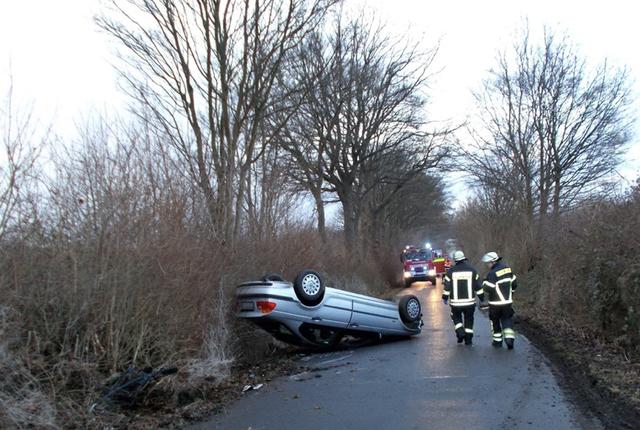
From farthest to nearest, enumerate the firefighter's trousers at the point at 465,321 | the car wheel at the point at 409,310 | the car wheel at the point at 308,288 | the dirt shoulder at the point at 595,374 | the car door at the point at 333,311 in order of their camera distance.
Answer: the car wheel at the point at 409,310
the firefighter's trousers at the point at 465,321
the car door at the point at 333,311
the car wheel at the point at 308,288
the dirt shoulder at the point at 595,374

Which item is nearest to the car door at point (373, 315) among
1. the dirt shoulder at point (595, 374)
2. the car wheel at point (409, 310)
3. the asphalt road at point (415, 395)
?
the car wheel at point (409, 310)

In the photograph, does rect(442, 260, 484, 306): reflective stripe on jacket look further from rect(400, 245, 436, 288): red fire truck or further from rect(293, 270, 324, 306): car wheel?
rect(400, 245, 436, 288): red fire truck

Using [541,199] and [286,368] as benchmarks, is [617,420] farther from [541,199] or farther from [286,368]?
[541,199]

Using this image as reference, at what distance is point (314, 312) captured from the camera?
10031 mm

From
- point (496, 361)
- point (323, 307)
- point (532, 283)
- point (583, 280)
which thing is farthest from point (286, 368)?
point (532, 283)

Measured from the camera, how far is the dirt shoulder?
624 centimetres

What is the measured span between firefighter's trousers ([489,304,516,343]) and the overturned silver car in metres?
1.87

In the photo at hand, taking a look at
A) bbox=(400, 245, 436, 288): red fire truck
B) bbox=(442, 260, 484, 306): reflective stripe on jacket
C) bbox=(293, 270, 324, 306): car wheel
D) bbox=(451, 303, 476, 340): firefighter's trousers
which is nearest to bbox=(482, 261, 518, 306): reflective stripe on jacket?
bbox=(442, 260, 484, 306): reflective stripe on jacket

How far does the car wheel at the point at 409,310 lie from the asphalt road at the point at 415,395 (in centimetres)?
119

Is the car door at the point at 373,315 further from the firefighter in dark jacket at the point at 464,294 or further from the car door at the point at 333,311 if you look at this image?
the firefighter in dark jacket at the point at 464,294

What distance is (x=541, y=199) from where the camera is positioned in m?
29.2

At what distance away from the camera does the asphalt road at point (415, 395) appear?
6.07 m

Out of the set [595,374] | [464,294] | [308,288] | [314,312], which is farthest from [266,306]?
[595,374]

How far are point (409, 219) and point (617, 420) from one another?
1875 inches
